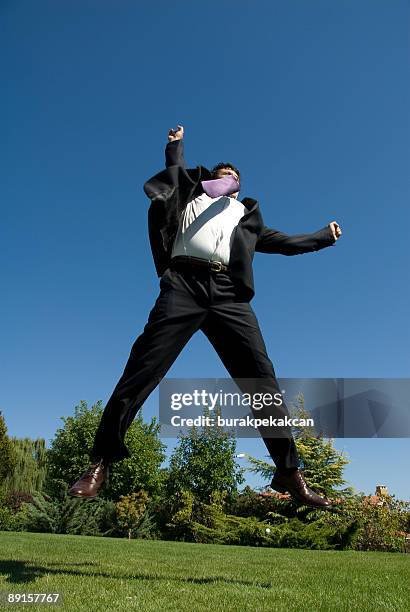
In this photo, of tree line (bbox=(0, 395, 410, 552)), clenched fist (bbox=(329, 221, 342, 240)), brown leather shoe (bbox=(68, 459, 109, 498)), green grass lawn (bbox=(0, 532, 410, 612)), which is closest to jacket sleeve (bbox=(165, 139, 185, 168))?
clenched fist (bbox=(329, 221, 342, 240))

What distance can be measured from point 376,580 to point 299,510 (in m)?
16.9

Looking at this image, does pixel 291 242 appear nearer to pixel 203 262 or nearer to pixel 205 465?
pixel 203 262

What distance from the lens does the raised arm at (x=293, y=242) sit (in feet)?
15.4

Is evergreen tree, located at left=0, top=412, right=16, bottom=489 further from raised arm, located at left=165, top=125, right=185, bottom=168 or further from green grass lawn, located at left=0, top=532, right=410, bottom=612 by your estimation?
raised arm, located at left=165, top=125, right=185, bottom=168

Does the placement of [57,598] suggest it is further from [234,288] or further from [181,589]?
[234,288]

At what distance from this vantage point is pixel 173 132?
464 cm

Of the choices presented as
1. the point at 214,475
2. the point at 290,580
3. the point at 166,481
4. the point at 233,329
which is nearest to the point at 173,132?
the point at 233,329

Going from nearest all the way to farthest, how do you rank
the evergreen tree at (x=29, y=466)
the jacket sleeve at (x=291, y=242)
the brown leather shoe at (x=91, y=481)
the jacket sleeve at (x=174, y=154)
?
the brown leather shoe at (x=91, y=481)
the jacket sleeve at (x=174, y=154)
the jacket sleeve at (x=291, y=242)
the evergreen tree at (x=29, y=466)

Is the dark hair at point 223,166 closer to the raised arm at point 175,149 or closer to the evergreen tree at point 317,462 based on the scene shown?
the raised arm at point 175,149

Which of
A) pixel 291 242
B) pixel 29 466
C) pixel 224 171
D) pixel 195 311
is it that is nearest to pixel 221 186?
pixel 224 171

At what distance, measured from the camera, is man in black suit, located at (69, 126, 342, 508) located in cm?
396

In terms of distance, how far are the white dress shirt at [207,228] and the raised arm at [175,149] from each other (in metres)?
0.35

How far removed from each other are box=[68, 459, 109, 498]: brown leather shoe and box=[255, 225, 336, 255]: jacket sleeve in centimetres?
213

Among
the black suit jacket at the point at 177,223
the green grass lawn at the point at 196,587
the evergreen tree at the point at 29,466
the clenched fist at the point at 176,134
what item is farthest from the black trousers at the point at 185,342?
the evergreen tree at the point at 29,466
